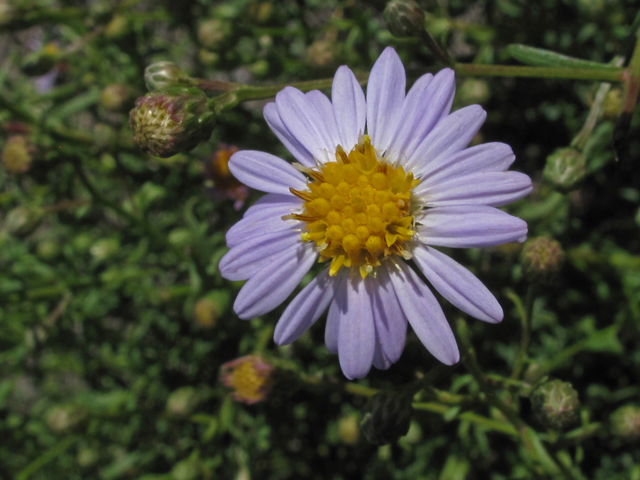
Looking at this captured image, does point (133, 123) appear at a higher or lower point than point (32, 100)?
higher

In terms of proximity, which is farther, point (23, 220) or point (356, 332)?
point (23, 220)

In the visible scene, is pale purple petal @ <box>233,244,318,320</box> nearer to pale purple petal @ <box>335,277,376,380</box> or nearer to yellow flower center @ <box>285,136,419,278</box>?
yellow flower center @ <box>285,136,419,278</box>

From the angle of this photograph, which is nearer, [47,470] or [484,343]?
[484,343]

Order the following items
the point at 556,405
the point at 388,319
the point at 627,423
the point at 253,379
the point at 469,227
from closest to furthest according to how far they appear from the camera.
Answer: the point at 469,227 → the point at 388,319 → the point at 556,405 → the point at 627,423 → the point at 253,379

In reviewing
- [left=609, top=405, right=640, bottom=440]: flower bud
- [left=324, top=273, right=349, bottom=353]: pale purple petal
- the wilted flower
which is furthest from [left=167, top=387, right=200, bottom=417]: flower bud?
[left=609, top=405, right=640, bottom=440]: flower bud

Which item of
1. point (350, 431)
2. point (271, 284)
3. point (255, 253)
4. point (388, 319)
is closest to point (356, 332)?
point (388, 319)

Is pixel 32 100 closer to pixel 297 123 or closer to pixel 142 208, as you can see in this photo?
pixel 142 208

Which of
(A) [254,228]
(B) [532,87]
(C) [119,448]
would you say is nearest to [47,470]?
(C) [119,448]

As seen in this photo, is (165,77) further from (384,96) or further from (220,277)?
(220,277)
